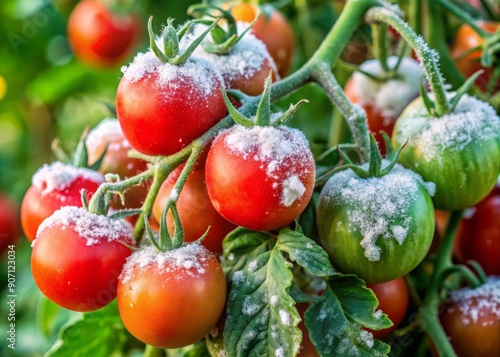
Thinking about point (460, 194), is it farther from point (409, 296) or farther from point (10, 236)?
A: point (10, 236)

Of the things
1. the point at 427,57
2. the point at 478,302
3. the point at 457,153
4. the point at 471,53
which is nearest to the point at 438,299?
the point at 478,302

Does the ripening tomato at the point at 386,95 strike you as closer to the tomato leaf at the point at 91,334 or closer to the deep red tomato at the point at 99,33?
the tomato leaf at the point at 91,334

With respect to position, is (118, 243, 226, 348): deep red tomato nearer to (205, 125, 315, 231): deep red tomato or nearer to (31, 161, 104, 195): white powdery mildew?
(205, 125, 315, 231): deep red tomato

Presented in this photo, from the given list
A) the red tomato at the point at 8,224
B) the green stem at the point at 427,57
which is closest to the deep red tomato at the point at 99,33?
the red tomato at the point at 8,224

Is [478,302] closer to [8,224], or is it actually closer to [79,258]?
[79,258]

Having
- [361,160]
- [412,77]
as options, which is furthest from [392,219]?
[412,77]

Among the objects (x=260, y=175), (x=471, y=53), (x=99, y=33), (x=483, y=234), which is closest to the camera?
(x=260, y=175)
